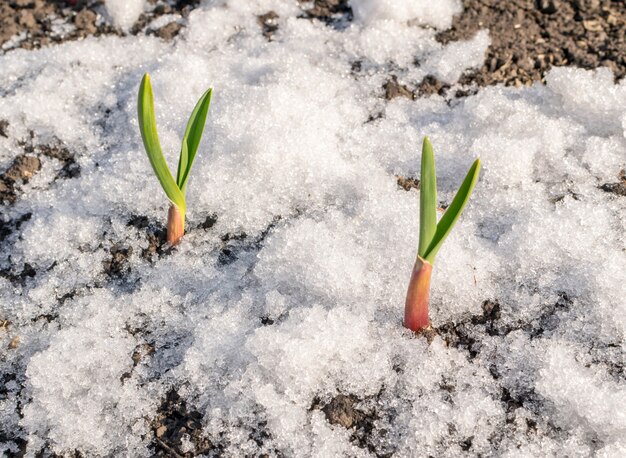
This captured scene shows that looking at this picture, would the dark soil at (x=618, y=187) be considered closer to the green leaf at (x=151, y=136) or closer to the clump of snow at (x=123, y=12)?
the green leaf at (x=151, y=136)

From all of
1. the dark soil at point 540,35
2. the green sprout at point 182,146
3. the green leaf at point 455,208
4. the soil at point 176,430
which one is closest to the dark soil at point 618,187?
the dark soil at point 540,35

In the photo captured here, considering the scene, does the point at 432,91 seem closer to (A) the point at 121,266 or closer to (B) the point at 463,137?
(B) the point at 463,137

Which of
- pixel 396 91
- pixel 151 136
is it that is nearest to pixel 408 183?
pixel 396 91

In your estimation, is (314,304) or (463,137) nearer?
(314,304)

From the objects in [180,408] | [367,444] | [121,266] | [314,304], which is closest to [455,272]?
[314,304]

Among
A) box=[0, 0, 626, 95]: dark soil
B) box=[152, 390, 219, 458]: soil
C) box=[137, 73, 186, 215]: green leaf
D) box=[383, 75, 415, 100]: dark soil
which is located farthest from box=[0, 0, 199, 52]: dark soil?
box=[152, 390, 219, 458]: soil
